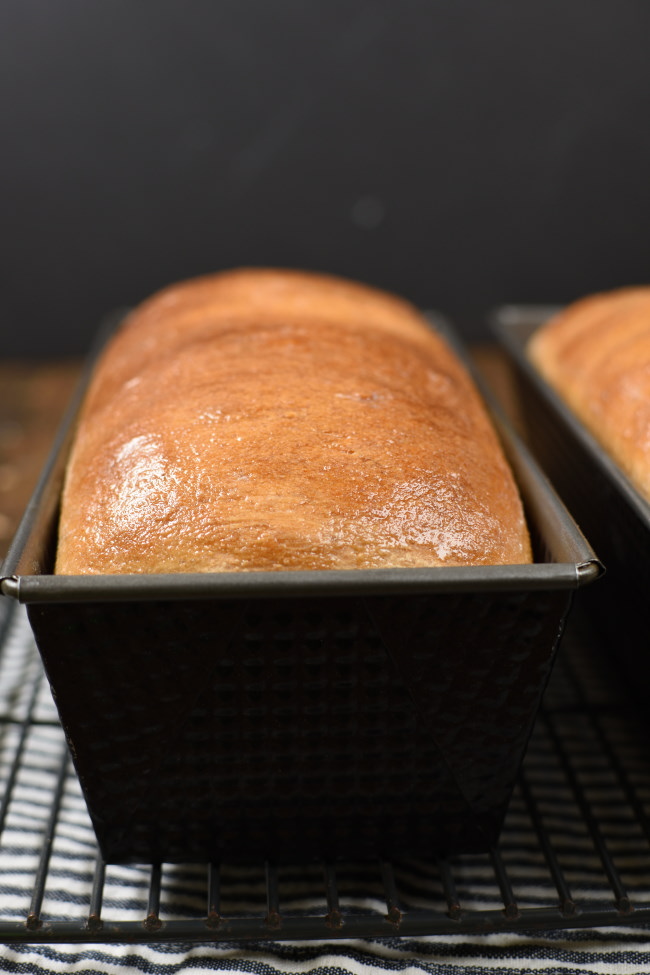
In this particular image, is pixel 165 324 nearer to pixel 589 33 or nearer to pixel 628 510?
pixel 628 510

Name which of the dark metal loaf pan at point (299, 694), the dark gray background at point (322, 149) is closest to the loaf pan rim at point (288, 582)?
the dark metal loaf pan at point (299, 694)

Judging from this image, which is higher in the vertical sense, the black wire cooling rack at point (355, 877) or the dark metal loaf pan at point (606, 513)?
the dark metal loaf pan at point (606, 513)

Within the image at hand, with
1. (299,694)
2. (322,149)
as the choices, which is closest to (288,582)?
(299,694)

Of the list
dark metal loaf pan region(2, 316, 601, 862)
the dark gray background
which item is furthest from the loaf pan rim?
the dark gray background

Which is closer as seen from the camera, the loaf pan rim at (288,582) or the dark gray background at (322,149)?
the loaf pan rim at (288,582)

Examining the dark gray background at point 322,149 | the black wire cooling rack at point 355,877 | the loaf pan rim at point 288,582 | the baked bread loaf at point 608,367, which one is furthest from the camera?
the dark gray background at point 322,149

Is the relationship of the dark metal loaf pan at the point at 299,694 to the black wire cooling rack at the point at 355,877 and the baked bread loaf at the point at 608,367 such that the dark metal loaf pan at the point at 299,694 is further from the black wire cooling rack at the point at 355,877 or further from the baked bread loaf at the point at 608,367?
the baked bread loaf at the point at 608,367

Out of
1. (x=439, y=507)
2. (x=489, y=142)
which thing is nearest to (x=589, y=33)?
(x=489, y=142)

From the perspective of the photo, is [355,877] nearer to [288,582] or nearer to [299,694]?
[299,694]
